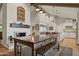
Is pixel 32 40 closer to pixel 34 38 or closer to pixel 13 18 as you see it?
pixel 34 38

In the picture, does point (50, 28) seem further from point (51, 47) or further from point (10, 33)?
point (10, 33)

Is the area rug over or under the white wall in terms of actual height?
under

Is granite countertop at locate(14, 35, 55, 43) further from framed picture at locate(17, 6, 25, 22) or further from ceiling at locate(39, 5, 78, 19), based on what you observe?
ceiling at locate(39, 5, 78, 19)

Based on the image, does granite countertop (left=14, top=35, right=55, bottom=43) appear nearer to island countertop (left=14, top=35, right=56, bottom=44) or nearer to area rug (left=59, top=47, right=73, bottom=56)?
island countertop (left=14, top=35, right=56, bottom=44)

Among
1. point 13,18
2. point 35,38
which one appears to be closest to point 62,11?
point 35,38

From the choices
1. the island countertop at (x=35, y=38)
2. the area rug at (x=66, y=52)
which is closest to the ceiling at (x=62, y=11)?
the island countertop at (x=35, y=38)

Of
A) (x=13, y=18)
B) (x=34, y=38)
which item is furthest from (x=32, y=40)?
(x=13, y=18)

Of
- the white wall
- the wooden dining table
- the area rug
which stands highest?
the white wall

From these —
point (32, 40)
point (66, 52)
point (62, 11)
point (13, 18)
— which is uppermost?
point (62, 11)

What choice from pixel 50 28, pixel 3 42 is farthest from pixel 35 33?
pixel 3 42

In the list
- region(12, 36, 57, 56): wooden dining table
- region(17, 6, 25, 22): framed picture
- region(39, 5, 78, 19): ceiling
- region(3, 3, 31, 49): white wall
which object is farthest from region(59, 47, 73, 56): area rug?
region(17, 6, 25, 22): framed picture

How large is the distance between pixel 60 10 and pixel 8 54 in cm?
120

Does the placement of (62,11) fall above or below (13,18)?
above

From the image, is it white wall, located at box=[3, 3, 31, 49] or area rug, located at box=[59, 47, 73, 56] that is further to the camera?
area rug, located at box=[59, 47, 73, 56]
